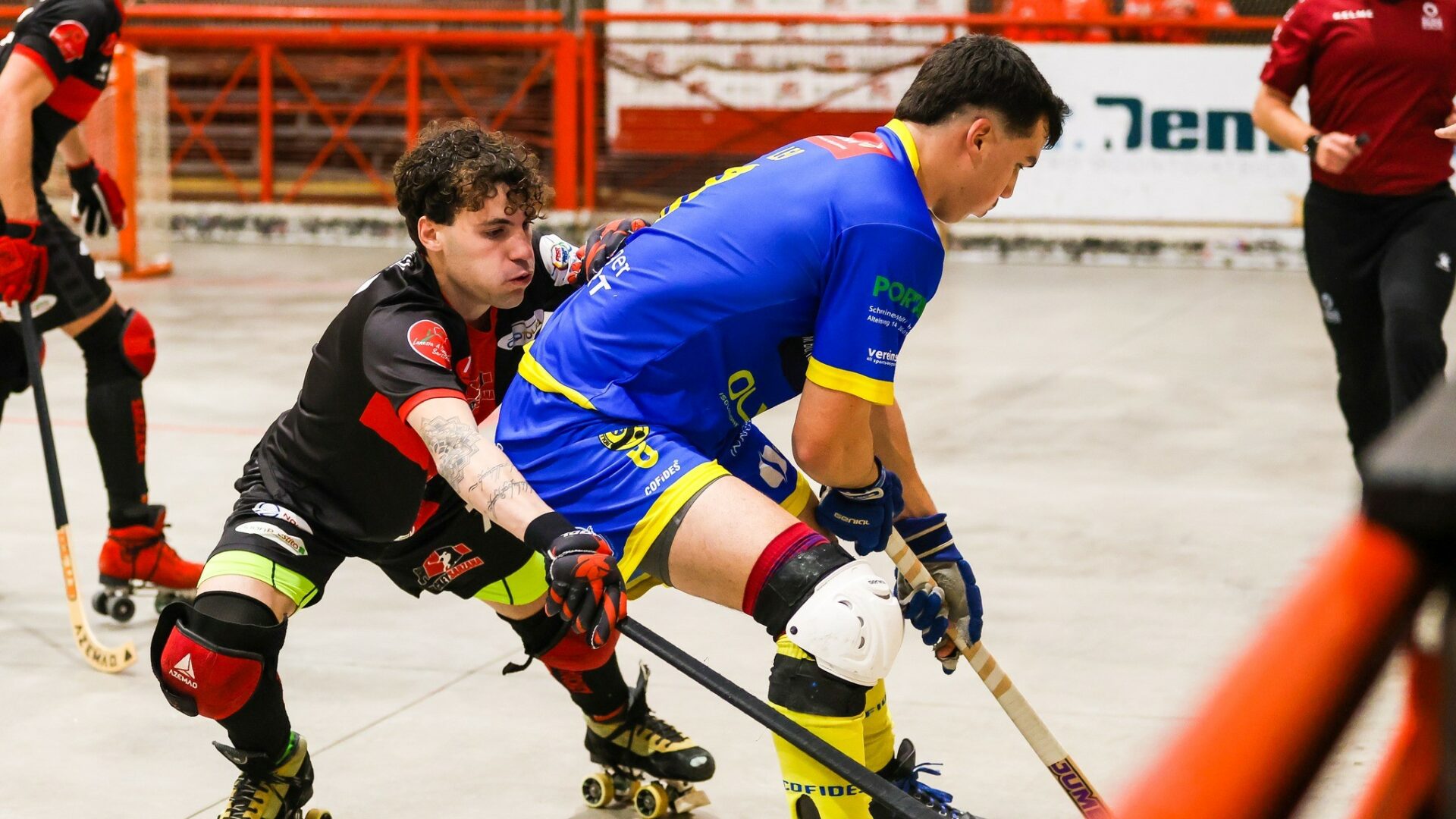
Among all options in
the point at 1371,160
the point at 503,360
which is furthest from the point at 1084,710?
the point at 1371,160

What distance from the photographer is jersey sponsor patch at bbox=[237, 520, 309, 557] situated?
309cm

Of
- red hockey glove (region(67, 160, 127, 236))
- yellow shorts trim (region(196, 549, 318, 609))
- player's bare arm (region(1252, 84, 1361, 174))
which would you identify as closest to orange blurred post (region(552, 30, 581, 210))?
red hockey glove (region(67, 160, 127, 236))

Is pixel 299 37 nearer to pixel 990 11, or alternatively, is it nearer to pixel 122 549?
pixel 990 11

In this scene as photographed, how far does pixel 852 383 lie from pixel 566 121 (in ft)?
35.5

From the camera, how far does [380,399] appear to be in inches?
120

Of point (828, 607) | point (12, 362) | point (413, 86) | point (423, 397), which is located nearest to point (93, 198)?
point (12, 362)

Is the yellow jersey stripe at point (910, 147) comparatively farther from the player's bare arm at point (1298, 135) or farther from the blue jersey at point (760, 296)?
the player's bare arm at point (1298, 135)

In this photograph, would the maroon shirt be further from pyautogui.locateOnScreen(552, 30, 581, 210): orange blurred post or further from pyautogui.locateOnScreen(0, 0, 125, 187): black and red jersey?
pyautogui.locateOnScreen(552, 30, 581, 210): orange blurred post

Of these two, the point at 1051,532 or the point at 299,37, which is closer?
the point at 1051,532

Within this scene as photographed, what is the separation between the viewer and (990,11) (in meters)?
13.5

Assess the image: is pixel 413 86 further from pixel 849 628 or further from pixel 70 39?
pixel 849 628

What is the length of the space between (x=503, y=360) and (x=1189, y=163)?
9628 millimetres

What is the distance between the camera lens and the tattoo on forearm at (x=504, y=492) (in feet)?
8.75

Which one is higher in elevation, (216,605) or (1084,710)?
(216,605)
